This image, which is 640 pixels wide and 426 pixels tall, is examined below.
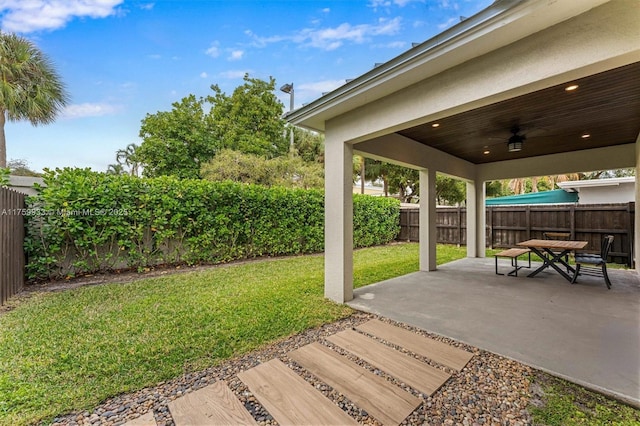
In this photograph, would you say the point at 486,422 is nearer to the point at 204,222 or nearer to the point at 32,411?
the point at 32,411

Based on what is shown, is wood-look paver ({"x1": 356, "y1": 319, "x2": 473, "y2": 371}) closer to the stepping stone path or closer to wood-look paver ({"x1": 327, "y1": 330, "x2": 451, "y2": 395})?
the stepping stone path

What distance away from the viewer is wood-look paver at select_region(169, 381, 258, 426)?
1.79 meters

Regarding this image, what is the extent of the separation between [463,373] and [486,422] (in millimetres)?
588

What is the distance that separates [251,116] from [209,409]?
719 inches

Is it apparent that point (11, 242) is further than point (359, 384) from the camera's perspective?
Yes

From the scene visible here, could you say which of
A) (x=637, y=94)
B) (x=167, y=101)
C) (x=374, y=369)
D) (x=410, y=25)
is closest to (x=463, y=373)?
(x=374, y=369)

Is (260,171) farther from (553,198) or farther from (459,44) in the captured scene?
(553,198)

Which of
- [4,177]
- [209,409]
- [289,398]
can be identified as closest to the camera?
[209,409]

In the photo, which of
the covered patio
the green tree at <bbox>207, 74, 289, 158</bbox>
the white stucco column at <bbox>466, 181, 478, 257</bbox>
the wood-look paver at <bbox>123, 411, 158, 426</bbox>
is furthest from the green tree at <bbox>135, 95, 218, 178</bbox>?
the wood-look paver at <bbox>123, 411, 158, 426</bbox>

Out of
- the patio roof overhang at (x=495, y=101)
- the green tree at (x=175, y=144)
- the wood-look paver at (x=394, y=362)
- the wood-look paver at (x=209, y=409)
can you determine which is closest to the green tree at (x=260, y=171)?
the green tree at (x=175, y=144)

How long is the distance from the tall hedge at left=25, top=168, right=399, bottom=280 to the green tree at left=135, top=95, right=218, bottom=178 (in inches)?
391

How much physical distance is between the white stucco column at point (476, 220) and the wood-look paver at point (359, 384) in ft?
25.0

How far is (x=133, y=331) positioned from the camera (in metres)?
3.14

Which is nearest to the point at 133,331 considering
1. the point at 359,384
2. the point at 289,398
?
the point at 289,398
